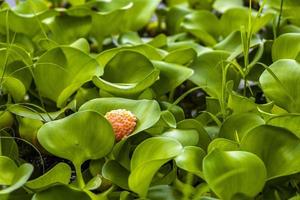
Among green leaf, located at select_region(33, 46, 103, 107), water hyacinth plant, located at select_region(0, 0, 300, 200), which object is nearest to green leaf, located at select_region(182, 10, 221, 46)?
water hyacinth plant, located at select_region(0, 0, 300, 200)

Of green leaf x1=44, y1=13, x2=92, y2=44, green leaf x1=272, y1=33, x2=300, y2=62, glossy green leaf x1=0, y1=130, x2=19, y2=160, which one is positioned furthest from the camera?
green leaf x1=44, y1=13, x2=92, y2=44

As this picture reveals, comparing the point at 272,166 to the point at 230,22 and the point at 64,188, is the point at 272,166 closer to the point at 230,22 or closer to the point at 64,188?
the point at 64,188

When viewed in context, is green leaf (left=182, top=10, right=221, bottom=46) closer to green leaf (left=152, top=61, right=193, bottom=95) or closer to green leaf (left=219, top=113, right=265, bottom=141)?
green leaf (left=152, top=61, right=193, bottom=95)

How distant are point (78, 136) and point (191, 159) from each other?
0.10m

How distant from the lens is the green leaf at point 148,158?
525 mm

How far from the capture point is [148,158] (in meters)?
0.56

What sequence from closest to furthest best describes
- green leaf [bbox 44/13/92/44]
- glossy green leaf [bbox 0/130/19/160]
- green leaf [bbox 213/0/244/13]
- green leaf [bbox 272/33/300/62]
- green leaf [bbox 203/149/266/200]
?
green leaf [bbox 203/149/266/200], glossy green leaf [bbox 0/130/19/160], green leaf [bbox 272/33/300/62], green leaf [bbox 44/13/92/44], green leaf [bbox 213/0/244/13]

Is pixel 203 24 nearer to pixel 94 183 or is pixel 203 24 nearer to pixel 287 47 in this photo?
pixel 287 47

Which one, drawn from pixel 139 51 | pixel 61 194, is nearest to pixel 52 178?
pixel 61 194

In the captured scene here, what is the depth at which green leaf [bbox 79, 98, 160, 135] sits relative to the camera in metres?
0.60

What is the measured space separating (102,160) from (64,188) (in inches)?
2.9

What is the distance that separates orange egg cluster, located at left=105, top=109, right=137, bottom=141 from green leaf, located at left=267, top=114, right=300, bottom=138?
0.42ft

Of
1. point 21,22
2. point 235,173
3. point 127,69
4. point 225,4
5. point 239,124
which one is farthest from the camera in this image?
point 225,4

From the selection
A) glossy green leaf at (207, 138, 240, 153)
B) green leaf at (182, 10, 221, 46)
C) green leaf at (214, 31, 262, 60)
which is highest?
glossy green leaf at (207, 138, 240, 153)
